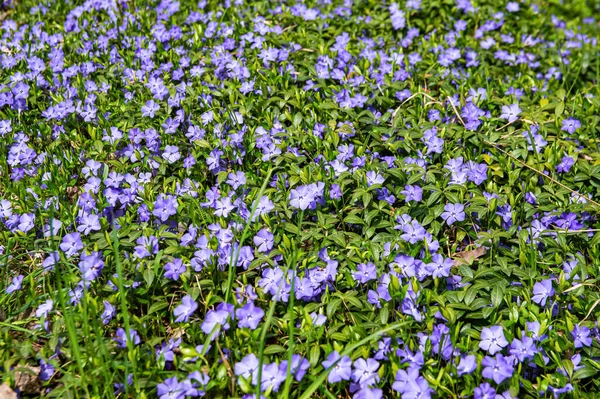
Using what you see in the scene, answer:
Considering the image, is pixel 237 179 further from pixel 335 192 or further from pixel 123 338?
pixel 123 338

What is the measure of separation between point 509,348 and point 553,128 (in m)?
1.79

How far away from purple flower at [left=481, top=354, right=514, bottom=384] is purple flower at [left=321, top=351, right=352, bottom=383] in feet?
1.76

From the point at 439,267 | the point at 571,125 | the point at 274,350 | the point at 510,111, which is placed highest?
the point at 274,350

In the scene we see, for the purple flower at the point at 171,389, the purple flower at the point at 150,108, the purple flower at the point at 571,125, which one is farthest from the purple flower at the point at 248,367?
the purple flower at the point at 571,125

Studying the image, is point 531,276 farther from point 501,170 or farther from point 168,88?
point 168,88

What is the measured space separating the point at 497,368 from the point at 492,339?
5.9 inches

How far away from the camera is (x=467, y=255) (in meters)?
2.94

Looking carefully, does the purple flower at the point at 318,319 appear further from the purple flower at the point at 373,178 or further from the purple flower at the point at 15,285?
the purple flower at the point at 15,285

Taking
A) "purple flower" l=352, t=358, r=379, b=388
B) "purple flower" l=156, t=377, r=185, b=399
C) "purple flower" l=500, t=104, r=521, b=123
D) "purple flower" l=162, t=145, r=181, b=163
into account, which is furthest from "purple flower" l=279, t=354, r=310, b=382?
"purple flower" l=500, t=104, r=521, b=123

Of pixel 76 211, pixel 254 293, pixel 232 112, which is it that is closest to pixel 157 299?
pixel 254 293

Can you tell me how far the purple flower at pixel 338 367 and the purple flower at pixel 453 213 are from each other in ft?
3.32

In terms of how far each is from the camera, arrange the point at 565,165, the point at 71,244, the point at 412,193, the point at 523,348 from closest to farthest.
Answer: the point at 523,348 < the point at 71,244 < the point at 412,193 < the point at 565,165

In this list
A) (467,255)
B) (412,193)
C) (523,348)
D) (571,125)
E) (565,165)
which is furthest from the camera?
(571,125)

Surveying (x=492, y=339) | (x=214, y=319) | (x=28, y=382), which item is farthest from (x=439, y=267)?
(x=28, y=382)
